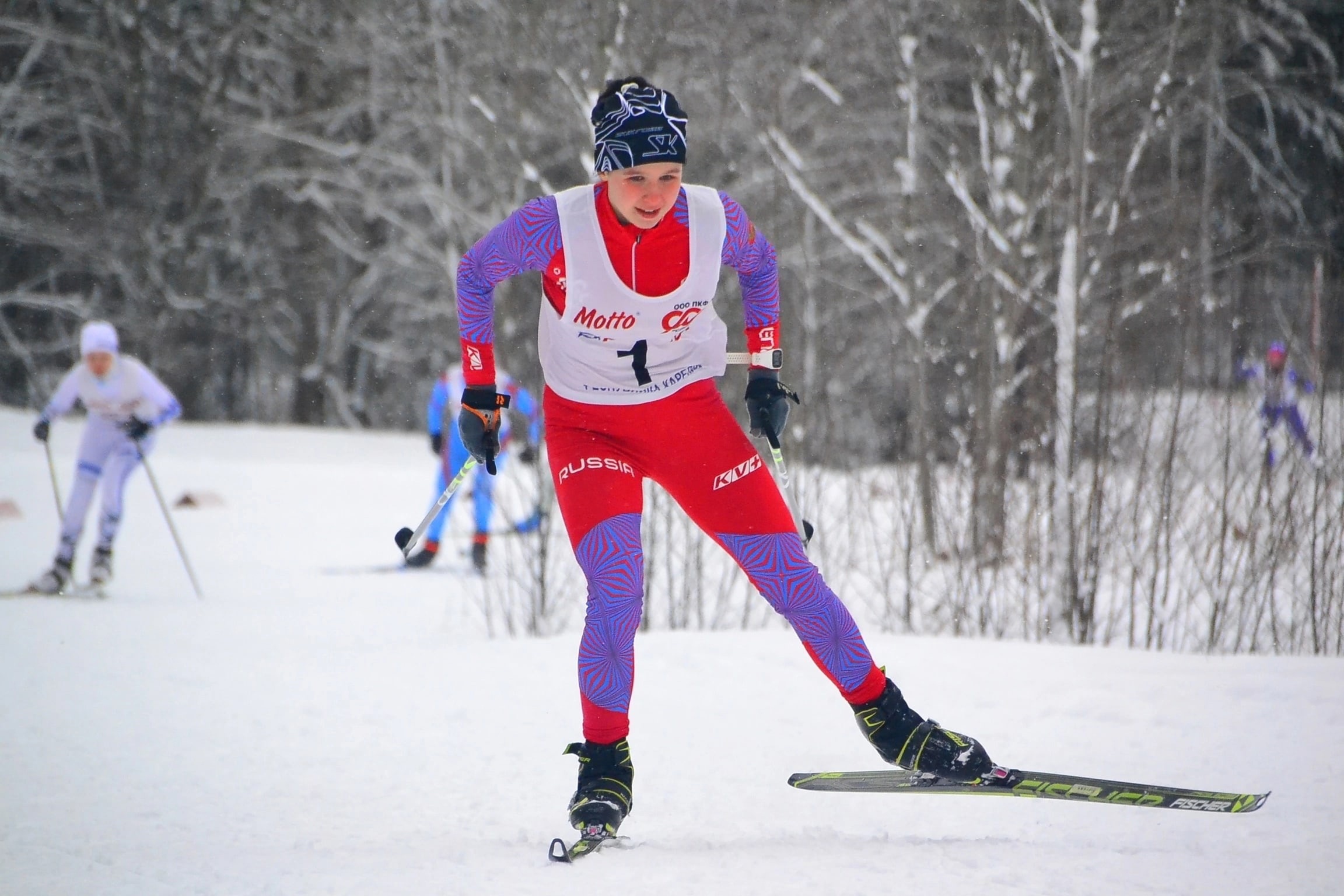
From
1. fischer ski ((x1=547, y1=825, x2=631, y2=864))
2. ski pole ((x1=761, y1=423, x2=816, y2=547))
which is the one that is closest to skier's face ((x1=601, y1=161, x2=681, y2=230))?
ski pole ((x1=761, y1=423, x2=816, y2=547))

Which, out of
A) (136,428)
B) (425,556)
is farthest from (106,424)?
(425,556)

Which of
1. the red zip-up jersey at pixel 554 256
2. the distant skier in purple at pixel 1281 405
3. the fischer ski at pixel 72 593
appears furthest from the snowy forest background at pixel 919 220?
the fischer ski at pixel 72 593

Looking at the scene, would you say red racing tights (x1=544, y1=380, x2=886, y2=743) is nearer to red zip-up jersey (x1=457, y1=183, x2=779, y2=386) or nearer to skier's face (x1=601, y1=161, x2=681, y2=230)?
red zip-up jersey (x1=457, y1=183, x2=779, y2=386)

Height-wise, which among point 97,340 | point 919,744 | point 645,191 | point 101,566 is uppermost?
point 645,191

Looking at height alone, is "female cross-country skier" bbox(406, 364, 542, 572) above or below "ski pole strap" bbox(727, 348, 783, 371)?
below

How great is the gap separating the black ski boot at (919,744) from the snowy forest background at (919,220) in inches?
108

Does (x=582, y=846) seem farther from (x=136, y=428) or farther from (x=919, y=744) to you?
(x=136, y=428)

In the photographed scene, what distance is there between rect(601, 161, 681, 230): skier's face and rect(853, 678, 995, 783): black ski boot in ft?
4.55

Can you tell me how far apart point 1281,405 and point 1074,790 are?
3470mm

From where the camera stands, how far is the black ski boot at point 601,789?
3006 millimetres

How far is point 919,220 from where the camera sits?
12.4 m

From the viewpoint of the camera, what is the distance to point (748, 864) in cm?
290

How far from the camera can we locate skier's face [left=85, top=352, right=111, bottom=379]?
27.1 feet

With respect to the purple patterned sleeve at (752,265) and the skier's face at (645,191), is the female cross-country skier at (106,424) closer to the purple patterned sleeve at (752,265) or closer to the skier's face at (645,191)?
the purple patterned sleeve at (752,265)
